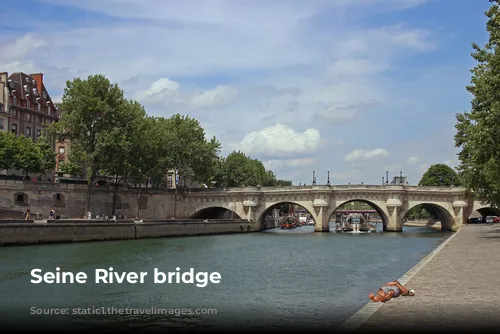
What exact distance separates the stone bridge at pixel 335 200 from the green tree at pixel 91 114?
24.0 meters

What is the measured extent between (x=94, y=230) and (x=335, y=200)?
42686 mm

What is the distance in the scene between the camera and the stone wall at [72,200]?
72.8m

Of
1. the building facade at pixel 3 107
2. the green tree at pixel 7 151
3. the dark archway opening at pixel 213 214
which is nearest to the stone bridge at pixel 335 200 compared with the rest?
the dark archway opening at pixel 213 214

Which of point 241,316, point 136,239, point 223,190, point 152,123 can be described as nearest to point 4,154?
point 152,123

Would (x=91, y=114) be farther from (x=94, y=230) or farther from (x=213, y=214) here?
(x=213, y=214)

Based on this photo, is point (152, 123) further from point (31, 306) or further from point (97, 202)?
point (31, 306)

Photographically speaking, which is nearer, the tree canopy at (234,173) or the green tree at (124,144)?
the green tree at (124,144)

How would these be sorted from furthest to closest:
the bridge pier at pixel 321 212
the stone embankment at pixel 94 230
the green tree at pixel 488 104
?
the bridge pier at pixel 321 212
the stone embankment at pixel 94 230
the green tree at pixel 488 104

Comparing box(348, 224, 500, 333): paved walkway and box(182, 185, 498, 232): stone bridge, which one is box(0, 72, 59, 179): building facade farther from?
box(348, 224, 500, 333): paved walkway

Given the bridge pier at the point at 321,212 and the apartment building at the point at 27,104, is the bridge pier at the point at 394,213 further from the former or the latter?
the apartment building at the point at 27,104

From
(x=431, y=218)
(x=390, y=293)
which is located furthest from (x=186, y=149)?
(x=390, y=293)

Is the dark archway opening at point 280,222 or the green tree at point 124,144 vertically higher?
the green tree at point 124,144

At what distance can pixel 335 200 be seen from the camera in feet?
295

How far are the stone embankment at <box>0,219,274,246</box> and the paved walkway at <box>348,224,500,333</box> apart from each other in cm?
3473
